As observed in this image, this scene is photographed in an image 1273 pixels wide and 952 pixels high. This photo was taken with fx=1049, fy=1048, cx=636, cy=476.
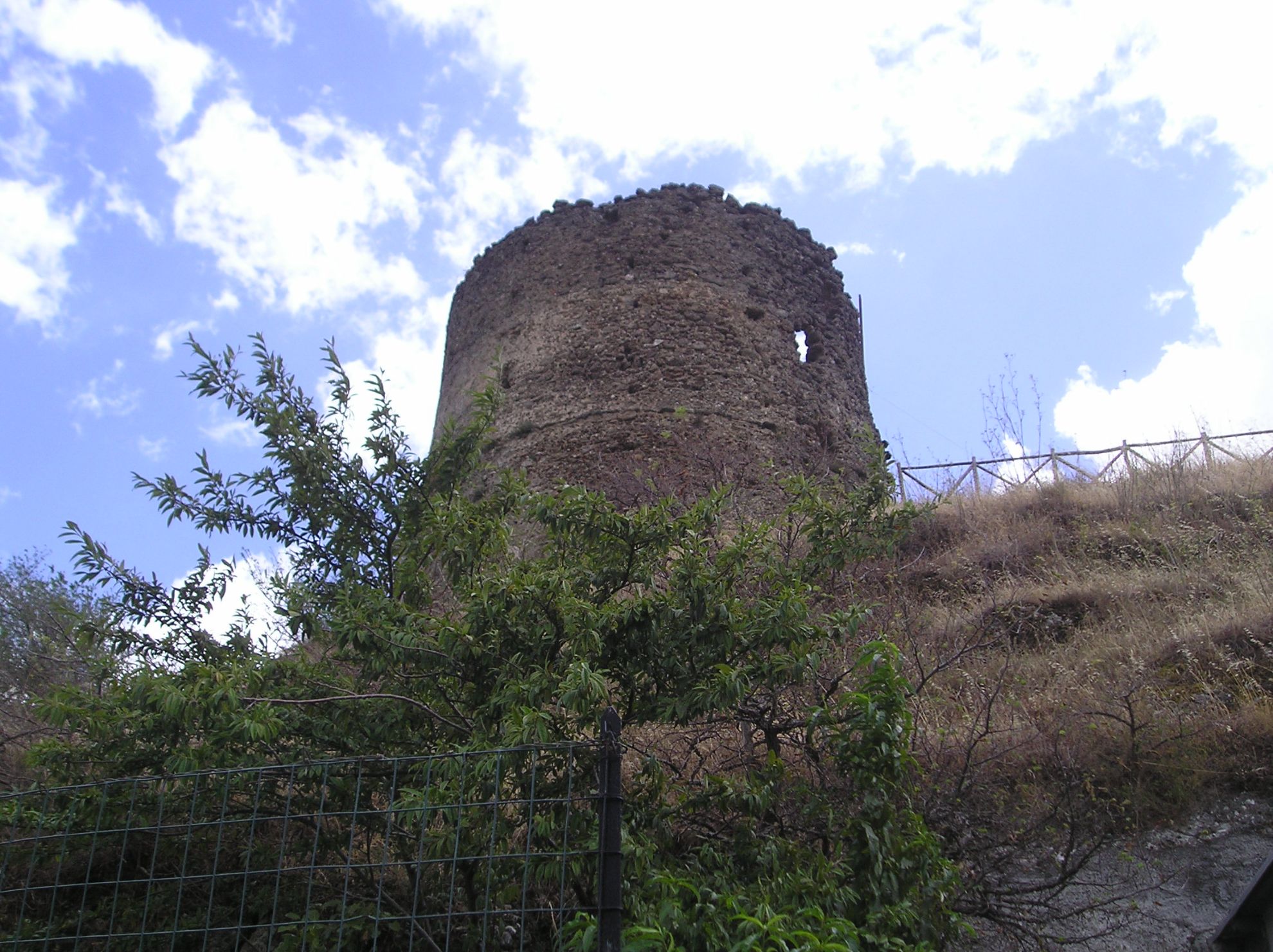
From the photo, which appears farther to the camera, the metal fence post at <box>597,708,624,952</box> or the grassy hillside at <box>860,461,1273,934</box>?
the grassy hillside at <box>860,461,1273,934</box>

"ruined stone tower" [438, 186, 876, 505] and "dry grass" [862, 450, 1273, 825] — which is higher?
"ruined stone tower" [438, 186, 876, 505]

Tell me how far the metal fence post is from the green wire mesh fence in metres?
0.02

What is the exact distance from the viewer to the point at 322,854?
456 cm

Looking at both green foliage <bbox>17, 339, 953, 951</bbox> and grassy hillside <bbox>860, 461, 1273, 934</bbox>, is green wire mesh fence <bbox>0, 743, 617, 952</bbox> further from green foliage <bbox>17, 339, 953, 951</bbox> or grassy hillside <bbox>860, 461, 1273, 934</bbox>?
grassy hillside <bbox>860, 461, 1273, 934</bbox>

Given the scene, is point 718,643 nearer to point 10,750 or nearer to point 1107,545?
point 10,750

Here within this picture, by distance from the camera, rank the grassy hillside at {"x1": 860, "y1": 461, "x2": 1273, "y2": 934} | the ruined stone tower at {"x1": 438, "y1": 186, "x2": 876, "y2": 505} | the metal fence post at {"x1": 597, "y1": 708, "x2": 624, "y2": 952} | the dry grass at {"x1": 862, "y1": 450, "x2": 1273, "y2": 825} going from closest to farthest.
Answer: the metal fence post at {"x1": 597, "y1": 708, "x2": 624, "y2": 952}, the grassy hillside at {"x1": 860, "y1": 461, "x2": 1273, "y2": 934}, the dry grass at {"x1": 862, "y1": 450, "x2": 1273, "y2": 825}, the ruined stone tower at {"x1": 438, "y1": 186, "x2": 876, "y2": 505}

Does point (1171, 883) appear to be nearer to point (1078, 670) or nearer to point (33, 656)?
point (1078, 670)

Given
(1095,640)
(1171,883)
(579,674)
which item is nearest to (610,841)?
(579,674)

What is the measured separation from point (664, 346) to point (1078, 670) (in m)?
5.96

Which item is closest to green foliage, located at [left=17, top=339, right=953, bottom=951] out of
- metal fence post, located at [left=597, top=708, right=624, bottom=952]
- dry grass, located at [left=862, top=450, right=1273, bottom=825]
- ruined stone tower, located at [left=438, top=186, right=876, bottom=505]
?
metal fence post, located at [left=597, top=708, right=624, bottom=952]

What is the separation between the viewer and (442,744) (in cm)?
424

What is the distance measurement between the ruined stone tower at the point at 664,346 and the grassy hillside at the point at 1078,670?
2151mm

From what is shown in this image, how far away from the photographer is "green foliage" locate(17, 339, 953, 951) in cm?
355

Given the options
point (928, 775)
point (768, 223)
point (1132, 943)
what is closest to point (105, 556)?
point (928, 775)
